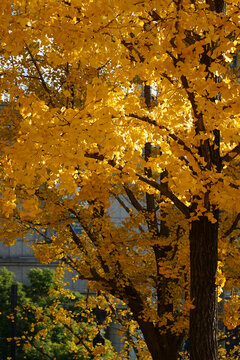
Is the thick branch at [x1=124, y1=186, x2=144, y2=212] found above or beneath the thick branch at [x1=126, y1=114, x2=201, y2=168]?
above

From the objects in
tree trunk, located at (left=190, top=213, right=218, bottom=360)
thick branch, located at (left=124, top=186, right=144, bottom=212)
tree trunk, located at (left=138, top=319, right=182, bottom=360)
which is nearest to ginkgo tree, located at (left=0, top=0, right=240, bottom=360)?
tree trunk, located at (left=190, top=213, right=218, bottom=360)

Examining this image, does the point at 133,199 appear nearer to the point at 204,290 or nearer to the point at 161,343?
the point at 161,343

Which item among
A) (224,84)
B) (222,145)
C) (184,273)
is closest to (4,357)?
(184,273)

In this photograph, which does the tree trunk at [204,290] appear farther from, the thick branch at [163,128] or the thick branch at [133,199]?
the thick branch at [133,199]

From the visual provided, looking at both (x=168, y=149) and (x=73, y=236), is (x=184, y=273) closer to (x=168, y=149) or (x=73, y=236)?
(x=73, y=236)

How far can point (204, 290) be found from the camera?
7188 millimetres

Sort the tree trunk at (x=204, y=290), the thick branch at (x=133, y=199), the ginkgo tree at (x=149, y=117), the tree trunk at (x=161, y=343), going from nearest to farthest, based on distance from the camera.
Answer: the ginkgo tree at (x=149, y=117) → the tree trunk at (x=204, y=290) → the tree trunk at (x=161, y=343) → the thick branch at (x=133, y=199)

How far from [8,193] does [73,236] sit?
5129 mm

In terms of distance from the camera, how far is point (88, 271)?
37.1 ft

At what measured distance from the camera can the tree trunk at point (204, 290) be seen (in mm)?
7199

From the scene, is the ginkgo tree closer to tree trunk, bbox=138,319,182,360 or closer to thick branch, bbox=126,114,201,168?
thick branch, bbox=126,114,201,168

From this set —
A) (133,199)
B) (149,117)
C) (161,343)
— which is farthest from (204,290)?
(133,199)

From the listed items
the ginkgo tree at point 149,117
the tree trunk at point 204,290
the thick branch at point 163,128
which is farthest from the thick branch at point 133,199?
the thick branch at point 163,128

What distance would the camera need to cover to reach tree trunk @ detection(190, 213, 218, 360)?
7199mm
